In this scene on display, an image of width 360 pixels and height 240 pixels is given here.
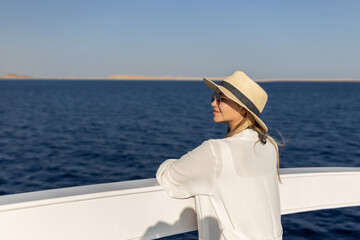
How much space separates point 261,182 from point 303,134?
20460 millimetres

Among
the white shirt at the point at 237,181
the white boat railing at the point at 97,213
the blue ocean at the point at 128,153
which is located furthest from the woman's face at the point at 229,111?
the blue ocean at the point at 128,153

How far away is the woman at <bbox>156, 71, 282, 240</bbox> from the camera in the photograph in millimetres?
1628

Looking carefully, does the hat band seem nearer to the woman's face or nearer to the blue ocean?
the woman's face

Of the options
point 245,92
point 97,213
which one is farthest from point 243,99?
point 97,213

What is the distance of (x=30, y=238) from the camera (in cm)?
171

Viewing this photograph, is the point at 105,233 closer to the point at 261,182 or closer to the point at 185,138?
the point at 261,182

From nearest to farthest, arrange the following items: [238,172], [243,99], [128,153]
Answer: [238,172]
[243,99]
[128,153]

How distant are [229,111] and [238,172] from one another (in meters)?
0.39

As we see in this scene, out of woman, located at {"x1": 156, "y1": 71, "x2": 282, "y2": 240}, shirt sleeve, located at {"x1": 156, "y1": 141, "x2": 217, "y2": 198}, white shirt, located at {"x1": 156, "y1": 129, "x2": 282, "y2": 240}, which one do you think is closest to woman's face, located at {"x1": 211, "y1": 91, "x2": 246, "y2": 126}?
woman, located at {"x1": 156, "y1": 71, "x2": 282, "y2": 240}

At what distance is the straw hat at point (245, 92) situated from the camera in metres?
1.78

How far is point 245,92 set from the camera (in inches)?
70.6

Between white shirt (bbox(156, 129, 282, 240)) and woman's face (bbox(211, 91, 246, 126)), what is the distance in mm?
150

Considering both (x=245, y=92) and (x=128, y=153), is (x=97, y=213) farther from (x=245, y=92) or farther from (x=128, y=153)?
(x=128, y=153)

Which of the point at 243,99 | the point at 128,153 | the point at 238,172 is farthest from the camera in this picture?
the point at 128,153
